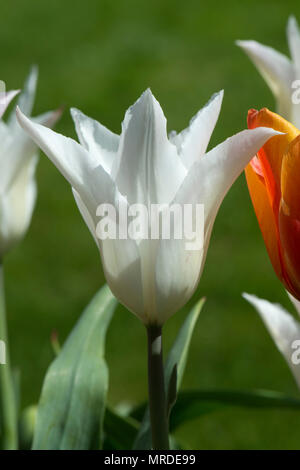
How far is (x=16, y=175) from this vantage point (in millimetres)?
691

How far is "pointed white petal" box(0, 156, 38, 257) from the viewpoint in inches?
27.3

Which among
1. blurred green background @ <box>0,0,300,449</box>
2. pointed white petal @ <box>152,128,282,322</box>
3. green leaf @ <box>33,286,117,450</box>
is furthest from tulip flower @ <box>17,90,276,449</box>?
blurred green background @ <box>0,0,300,449</box>

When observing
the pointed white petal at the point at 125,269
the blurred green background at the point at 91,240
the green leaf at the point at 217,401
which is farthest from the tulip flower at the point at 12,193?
the blurred green background at the point at 91,240

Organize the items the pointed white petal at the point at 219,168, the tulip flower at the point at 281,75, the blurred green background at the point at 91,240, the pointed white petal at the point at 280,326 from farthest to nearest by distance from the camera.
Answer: the blurred green background at the point at 91,240
the tulip flower at the point at 281,75
the pointed white petal at the point at 280,326
the pointed white petal at the point at 219,168

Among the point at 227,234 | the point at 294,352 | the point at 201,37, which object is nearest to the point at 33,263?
the point at 227,234

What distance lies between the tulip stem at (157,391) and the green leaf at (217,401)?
0.81 feet

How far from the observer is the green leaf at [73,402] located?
23.2 inches

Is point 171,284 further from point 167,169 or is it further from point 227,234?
point 227,234

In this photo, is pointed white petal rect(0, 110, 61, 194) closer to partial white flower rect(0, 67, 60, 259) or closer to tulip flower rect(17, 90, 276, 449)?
partial white flower rect(0, 67, 60, 259)

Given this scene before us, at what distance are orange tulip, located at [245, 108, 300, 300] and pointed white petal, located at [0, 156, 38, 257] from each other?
0.29 metres

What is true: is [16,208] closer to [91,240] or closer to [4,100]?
[4,100]

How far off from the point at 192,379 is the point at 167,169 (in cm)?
156

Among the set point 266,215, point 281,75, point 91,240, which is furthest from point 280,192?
point 91,240

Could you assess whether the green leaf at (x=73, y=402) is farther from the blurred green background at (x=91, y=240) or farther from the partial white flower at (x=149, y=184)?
the blurred green background at (x=91, y=240)
